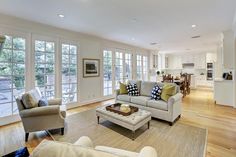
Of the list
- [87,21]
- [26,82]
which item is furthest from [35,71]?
[87,21]

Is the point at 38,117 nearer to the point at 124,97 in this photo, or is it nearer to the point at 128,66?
the point at 124,97

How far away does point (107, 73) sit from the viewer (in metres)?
6.12

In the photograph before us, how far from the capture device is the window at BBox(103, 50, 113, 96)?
5988 mm

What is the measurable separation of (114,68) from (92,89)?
5.02ft

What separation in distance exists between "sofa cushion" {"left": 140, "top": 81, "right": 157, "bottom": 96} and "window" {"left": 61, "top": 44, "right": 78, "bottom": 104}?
2358 millimetres

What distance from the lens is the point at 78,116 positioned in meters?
3.95

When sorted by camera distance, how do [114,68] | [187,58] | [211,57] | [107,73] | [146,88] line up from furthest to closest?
[187,58] < [211,57] < [114,68] < [107,73] < [146,88]

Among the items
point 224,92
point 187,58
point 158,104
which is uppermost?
point 187,58

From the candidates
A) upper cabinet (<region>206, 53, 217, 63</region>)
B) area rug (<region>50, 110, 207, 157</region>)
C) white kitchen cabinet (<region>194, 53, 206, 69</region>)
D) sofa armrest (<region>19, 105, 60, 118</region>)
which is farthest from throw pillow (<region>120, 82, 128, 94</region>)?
white kitchen cabinet (<region>194, 53, 206, 69</region>)

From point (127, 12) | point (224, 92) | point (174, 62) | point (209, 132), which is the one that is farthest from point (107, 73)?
point (174, 62)

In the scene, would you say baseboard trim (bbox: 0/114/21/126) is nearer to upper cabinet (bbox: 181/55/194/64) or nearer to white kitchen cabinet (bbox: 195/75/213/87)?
white kitchen cabinet (bbox: 195/75/213/87)

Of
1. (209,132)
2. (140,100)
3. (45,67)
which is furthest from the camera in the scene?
(45,67)

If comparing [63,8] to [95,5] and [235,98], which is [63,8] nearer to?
[95,5]

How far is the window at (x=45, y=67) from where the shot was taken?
155 inches
